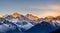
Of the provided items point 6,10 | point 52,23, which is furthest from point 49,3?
point 6,10

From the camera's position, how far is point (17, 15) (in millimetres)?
2840

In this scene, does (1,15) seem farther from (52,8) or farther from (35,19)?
(52,8)

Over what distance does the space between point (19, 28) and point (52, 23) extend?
0.50 m

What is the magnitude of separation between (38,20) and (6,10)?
50 cm

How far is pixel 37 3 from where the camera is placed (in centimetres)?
289

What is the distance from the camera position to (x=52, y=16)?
113 inches

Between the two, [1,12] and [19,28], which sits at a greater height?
[1,12]

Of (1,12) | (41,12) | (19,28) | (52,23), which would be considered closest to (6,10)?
(1,12)

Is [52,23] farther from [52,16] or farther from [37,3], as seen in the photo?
[37,3]

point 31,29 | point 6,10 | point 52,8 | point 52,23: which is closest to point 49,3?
point 52,8

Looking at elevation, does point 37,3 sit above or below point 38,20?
above

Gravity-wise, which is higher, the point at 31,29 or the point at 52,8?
the point at 52,8

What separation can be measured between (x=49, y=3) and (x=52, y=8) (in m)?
0.09

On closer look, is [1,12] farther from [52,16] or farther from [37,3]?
[52,16]
